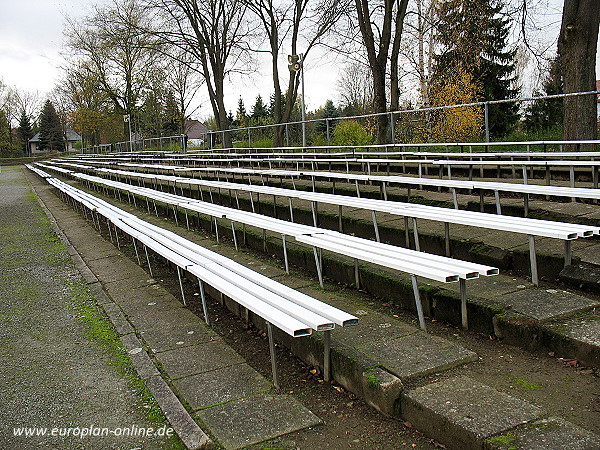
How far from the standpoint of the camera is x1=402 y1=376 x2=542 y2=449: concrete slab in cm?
255

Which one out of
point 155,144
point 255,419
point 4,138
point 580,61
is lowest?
point 255,419

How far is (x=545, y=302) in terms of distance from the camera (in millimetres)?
3725

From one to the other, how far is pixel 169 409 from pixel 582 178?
6.43 meters

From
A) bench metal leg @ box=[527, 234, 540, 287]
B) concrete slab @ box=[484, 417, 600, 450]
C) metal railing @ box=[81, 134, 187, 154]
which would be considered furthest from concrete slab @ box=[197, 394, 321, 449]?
metal railing @ box=[81, 134, 187, 154]

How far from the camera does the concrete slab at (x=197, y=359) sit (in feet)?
12.3

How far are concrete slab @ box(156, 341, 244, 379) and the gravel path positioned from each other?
253 millimetres

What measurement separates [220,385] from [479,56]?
26.8 m

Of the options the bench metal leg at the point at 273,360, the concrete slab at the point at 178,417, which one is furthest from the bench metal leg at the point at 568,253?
the concrete slab at the point at 178,417

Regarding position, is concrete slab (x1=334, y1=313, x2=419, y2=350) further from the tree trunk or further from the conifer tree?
the conifer tree

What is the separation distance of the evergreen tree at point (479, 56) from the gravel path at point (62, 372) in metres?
12.7

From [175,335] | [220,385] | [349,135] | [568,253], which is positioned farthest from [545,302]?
[349,135]

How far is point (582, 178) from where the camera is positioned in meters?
7.68

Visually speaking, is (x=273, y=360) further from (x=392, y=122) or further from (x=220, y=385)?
(x=392, y=122)

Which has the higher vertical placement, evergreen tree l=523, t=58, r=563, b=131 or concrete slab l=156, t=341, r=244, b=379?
evergreen tree l=523, t=58, r=563, b=131
